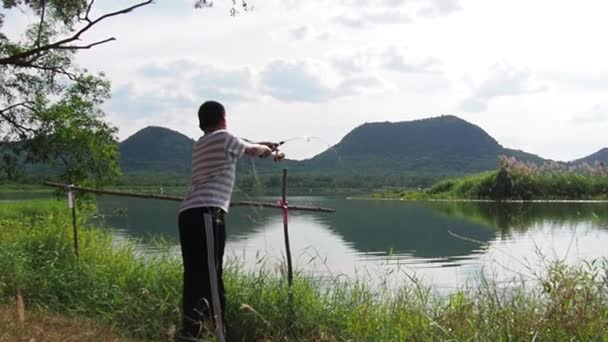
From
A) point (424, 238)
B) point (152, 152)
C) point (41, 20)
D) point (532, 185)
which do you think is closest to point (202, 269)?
point (41, 20)

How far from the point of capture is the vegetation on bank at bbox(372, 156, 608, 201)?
22.7 metres

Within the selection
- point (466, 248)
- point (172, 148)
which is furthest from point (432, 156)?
point (466, 248)

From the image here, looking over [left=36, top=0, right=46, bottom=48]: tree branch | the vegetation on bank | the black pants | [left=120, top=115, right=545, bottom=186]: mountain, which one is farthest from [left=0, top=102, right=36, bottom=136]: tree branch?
[left=120, top=115, right=545, bottom=186]: mountain

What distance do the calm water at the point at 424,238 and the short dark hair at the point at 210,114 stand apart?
508 cm

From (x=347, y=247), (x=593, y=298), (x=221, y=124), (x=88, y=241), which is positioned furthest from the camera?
(x=347, y=247)

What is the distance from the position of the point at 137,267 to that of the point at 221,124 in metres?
2.82

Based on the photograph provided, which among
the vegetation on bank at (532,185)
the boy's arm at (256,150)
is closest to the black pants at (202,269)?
the boy's arm at (256,150)

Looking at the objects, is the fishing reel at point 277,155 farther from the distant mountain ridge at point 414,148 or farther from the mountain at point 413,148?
the distant mountain ridge at point 414,148

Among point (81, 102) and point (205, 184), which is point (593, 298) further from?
point (81, 102)

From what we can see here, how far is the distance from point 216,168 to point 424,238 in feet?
50.2

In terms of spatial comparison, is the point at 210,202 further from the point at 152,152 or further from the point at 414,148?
the point at 414,148

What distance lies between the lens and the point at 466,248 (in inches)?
669

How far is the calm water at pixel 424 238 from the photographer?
1177 cm

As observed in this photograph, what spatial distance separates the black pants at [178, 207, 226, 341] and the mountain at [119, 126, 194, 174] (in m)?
84.6
